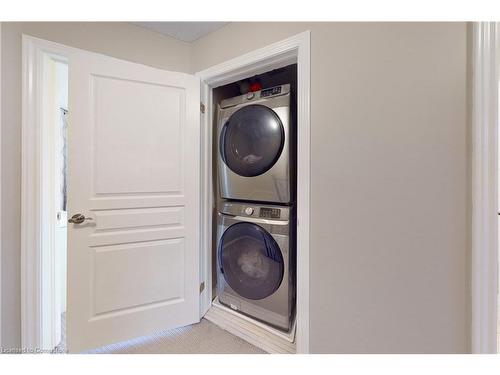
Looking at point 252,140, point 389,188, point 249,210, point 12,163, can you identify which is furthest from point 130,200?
point 389,188

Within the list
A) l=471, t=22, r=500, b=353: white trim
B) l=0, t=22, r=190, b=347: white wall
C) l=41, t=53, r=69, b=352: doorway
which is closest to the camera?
l=471, t=22, r=500, b=353: white trim

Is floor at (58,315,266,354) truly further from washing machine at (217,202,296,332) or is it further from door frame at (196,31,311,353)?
door frame at (196,31,311,353)

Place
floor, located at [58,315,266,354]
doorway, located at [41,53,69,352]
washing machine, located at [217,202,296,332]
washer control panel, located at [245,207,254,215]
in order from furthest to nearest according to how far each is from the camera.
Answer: washer control panel, located at [245,207,254,215], washing machine, located at [217,202,296,332], floor, located at [58,315,266,354], doorway, located at [41,53,69,352]

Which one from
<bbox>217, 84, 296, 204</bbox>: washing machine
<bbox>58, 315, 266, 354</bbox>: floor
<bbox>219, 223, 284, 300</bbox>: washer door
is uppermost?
<bbox>217, 84, 296, 204</bbox>: washing machine

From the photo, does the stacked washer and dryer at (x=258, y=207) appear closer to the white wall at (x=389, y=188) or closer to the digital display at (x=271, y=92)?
the digital display at (x=271, y=92)

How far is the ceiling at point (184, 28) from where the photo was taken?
1591 millimetres

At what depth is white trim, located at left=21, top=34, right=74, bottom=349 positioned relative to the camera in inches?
49.6

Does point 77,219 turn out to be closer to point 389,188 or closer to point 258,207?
point 258,207

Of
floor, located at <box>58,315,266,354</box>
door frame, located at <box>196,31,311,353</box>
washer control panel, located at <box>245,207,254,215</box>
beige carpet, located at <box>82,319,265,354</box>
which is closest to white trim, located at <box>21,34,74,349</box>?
floor, located at <box>58,315,266,354</box>

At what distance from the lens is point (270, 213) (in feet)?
5.31

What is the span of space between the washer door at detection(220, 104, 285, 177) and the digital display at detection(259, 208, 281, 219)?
0.28m

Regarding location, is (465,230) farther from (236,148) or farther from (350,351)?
(236,148)

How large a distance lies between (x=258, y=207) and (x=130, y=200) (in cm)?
89

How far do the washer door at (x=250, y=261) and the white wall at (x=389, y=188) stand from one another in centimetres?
42
